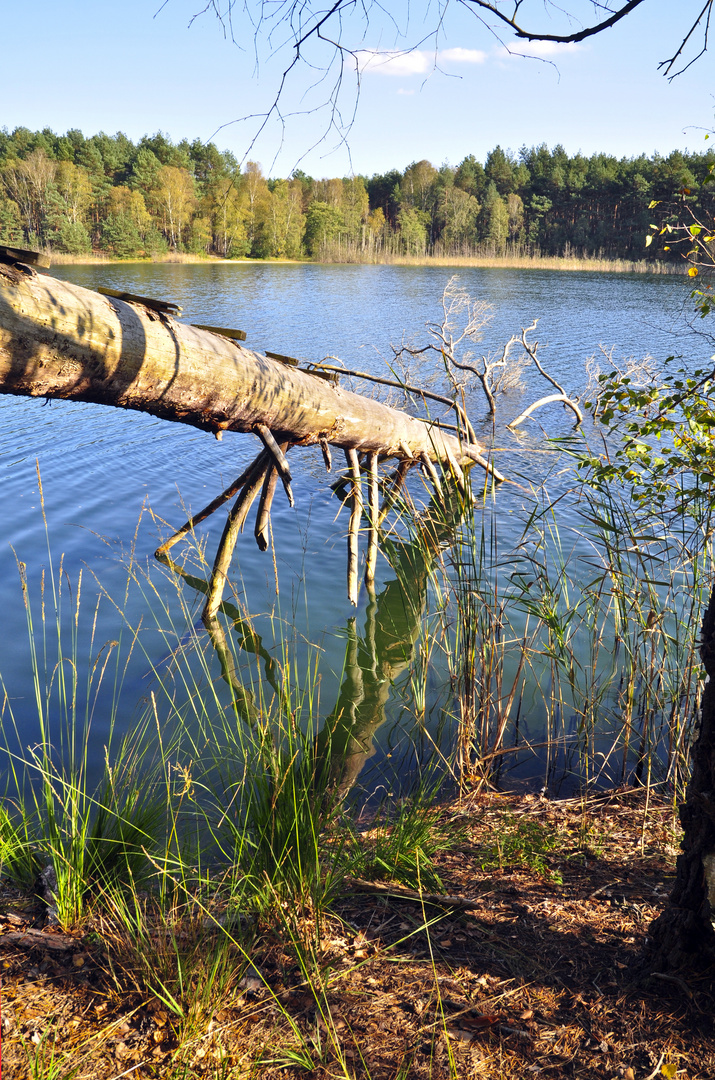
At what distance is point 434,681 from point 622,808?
1860mm

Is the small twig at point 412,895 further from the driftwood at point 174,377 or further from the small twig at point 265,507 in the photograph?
the small twig at point 265,507

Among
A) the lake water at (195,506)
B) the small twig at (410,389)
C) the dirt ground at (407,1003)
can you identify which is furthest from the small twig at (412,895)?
the small twig at (410,389)

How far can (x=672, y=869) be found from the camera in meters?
2.63

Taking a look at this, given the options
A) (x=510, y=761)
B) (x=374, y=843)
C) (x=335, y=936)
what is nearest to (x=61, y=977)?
(x=335, y=936)

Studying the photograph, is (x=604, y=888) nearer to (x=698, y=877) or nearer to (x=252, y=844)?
(x=698, y=877)

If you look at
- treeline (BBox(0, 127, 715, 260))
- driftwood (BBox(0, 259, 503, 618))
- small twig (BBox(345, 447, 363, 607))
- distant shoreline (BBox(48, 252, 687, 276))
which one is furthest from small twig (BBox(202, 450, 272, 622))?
treeline (BBox(0, 127, 715, 260))

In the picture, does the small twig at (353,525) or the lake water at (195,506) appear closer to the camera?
the lake water at (195,506)

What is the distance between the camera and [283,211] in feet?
214

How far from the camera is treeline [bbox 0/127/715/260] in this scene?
195 feet

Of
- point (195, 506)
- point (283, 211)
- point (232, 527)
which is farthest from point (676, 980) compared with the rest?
point (283, 211)

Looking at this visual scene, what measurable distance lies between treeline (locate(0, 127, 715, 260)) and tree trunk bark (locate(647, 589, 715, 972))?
209 ft

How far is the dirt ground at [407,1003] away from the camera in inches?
63.7

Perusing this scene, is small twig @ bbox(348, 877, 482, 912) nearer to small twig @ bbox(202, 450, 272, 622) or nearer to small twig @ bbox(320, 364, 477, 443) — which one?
small twig @ bbox(320, 364, 477, 443)

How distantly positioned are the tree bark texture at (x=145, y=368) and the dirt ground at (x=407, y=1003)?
188cm
